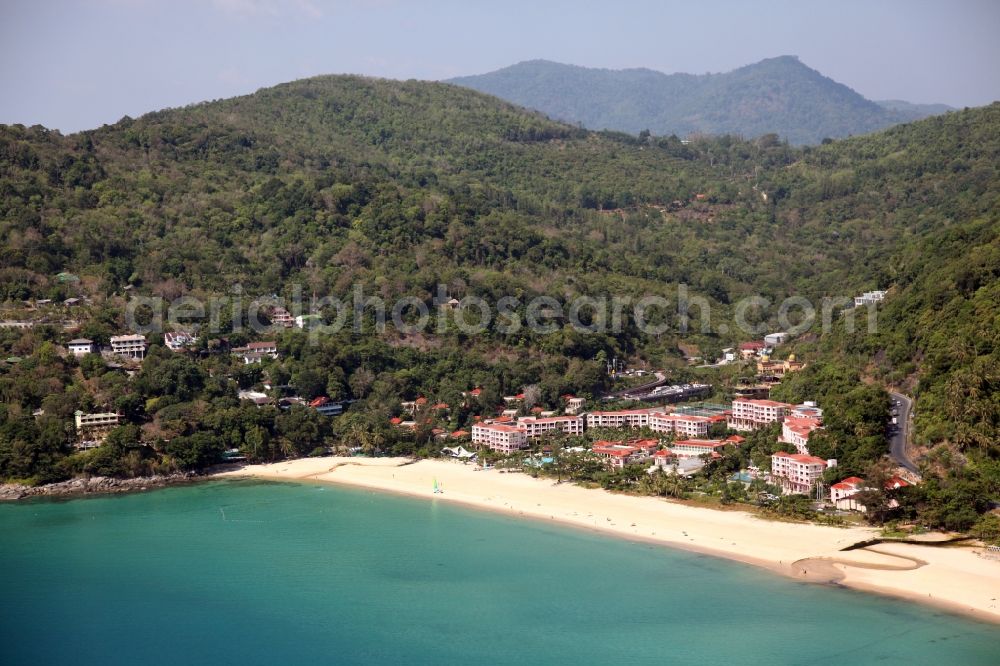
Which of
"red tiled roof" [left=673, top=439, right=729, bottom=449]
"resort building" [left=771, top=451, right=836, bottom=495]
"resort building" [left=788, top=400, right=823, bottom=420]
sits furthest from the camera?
"red tiled roof" [left=673, top=439, right=729, bottom=449]

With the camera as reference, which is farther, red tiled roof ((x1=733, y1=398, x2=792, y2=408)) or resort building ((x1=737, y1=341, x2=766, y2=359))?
resort building ((x1=737, y1=341, x2=766, y2=359))

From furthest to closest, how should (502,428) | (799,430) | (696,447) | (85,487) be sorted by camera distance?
(502,428)
(696,447)
(85,487)
(799,430)

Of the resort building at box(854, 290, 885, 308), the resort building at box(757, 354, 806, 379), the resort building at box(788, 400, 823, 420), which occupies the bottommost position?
the resort building at box(788, 400, 823, 420)

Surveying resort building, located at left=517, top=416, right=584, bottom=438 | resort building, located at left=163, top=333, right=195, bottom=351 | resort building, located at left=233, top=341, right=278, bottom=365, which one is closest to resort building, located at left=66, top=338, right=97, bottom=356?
resort building, located at left=163, top=333, right=195, bottom=351

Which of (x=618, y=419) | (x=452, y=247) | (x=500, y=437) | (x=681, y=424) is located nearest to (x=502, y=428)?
(x=500, y=437)

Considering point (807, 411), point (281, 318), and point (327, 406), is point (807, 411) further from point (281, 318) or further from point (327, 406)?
point (281, 318)

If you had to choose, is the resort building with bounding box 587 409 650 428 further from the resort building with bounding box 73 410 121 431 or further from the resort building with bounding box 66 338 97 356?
the resort building with bounding box 66 338 97 356
